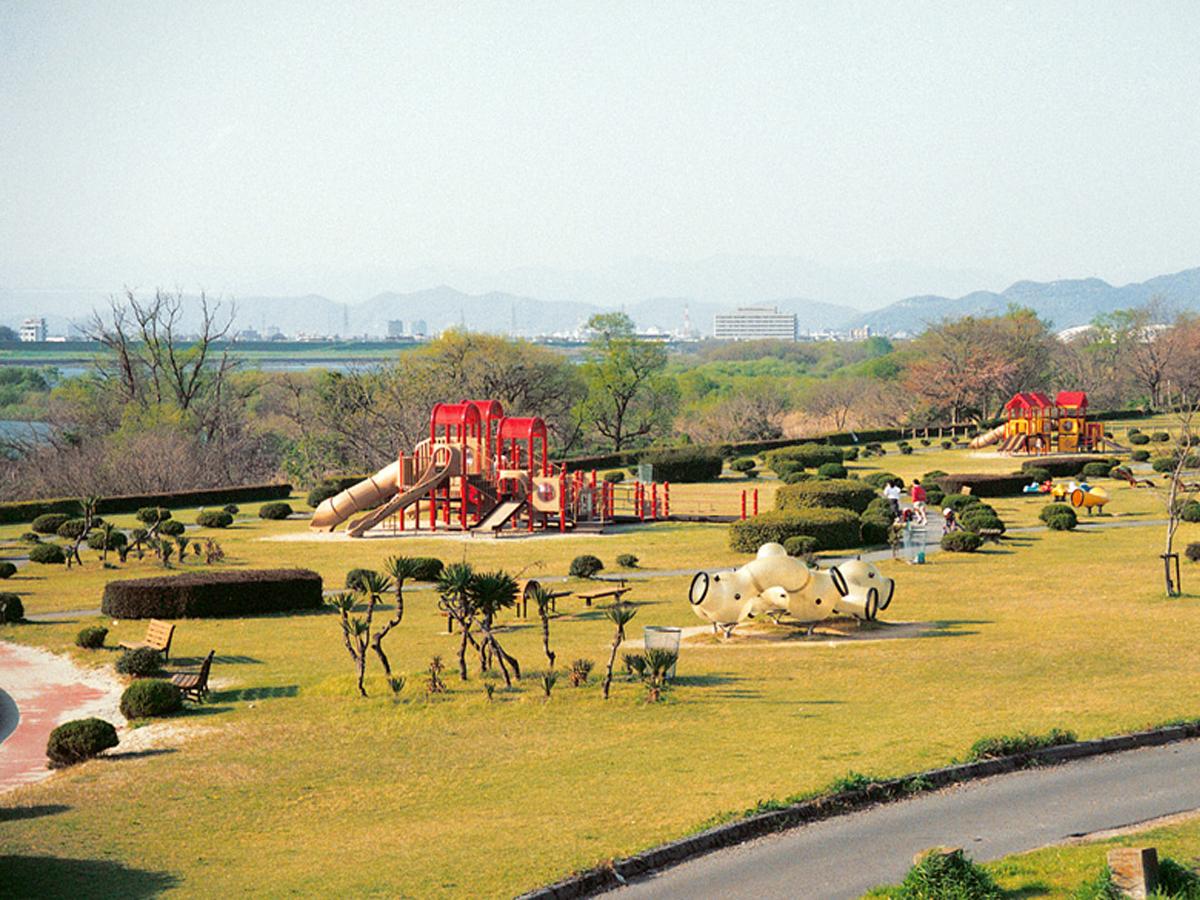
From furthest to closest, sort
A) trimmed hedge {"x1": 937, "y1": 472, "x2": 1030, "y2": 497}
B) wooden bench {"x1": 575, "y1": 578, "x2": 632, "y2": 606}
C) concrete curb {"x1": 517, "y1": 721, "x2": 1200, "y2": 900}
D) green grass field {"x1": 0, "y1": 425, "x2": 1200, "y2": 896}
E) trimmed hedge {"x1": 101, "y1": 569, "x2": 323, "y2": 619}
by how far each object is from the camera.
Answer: trimmed hedge {"x1": 937, "y1": 472, "x2": 1030, "y2": 497} → trimmed hedge {"x1": 101, "y1": 569, "x2": 323, "y2": 619} → wooden bench {"x1": 575, "y1": 578, "x2": 632, "y2": 606} → green grass field {"x1": 0, "y1": 425, "x2": 1200, "y2": 896} → concrete curb {"x1": 517, "y1": 721, "x2": 1200, "y2": 900}

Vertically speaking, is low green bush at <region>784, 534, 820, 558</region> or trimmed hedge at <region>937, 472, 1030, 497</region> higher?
trimmed hedge at <region>937, 472, 1030, 497</region>

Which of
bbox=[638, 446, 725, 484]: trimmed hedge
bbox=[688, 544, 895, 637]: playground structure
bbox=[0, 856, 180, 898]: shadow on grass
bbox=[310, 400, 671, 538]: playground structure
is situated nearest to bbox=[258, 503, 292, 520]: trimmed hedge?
bbox=[310, 400, 671, 538]: playground structure

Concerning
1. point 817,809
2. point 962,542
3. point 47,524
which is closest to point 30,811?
point 817,809

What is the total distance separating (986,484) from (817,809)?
48536 millimetres

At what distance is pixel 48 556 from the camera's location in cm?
4981

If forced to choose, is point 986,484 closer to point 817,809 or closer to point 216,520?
point 216,520

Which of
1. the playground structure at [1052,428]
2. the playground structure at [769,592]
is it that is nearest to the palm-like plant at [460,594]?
the playground structure at [769,592]

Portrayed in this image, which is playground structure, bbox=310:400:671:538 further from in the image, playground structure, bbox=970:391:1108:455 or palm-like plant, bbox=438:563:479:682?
playground structure, bbox=970:391:1108:455

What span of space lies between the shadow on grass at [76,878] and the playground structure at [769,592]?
54.1 ft

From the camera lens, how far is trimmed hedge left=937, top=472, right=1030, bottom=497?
2522 inches

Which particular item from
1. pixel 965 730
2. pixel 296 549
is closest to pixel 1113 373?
pixel 296 549

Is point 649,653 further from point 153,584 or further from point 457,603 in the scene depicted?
point 153,584

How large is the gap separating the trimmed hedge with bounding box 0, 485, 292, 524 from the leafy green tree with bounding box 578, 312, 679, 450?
3548cm

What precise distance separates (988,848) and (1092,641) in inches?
577
